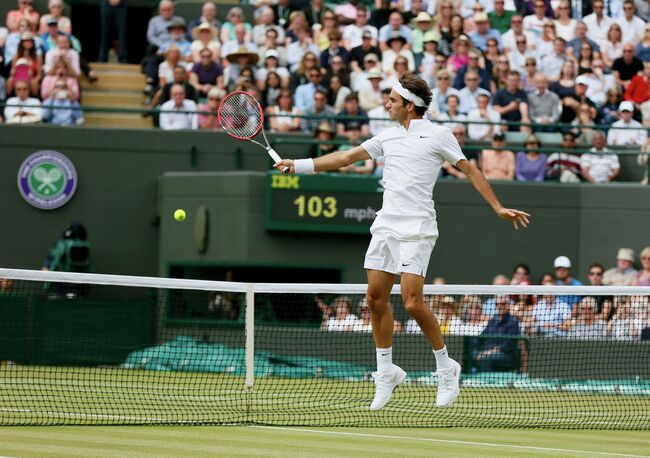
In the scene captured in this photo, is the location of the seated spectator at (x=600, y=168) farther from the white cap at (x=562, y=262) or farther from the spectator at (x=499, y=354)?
the spectator at (x=499, y=354)

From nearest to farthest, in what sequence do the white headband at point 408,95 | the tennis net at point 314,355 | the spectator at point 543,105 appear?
the white headband at point 408,95 < the tennis net at point 314,355 < the spectator at point 543,105

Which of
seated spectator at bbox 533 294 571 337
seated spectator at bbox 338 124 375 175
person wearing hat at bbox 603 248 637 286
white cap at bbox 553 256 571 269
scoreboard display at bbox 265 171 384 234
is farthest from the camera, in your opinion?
seated spectator at bbox 338 124 375 175

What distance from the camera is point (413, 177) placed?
9727 mm

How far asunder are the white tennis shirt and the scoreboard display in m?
9.13

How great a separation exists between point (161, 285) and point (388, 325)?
2.16m

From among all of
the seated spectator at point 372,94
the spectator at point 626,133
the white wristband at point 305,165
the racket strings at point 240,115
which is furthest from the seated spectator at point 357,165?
the white wristband at point 305,165

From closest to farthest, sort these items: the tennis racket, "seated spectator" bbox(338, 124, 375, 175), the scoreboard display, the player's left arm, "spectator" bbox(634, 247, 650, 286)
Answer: the player's left arm
the tennis racket
"spectator" bbox(634, 247, 650, 286)
the scoreboard display
"seated spectator" bbox(338, 124, 375, 175)

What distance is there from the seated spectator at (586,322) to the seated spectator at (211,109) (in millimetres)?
6405

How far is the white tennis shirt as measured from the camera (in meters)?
9.70

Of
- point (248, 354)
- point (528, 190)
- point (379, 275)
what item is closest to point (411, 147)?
point (379, 275)

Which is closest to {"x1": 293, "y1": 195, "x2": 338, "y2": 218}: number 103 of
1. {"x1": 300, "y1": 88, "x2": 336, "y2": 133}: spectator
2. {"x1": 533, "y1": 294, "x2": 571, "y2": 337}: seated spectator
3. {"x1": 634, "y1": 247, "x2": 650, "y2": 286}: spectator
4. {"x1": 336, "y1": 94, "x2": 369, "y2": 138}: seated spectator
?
{"x1": 336, "y1": 94, "x2": 369, "y2": 138}: seated spectator

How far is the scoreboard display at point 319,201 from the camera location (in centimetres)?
1897

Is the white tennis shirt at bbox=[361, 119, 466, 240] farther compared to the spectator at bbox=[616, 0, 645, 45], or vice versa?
the spectator at bbox=[616, 0, 645, 45]

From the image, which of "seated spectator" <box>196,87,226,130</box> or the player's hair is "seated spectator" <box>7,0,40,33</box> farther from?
the player's hair
